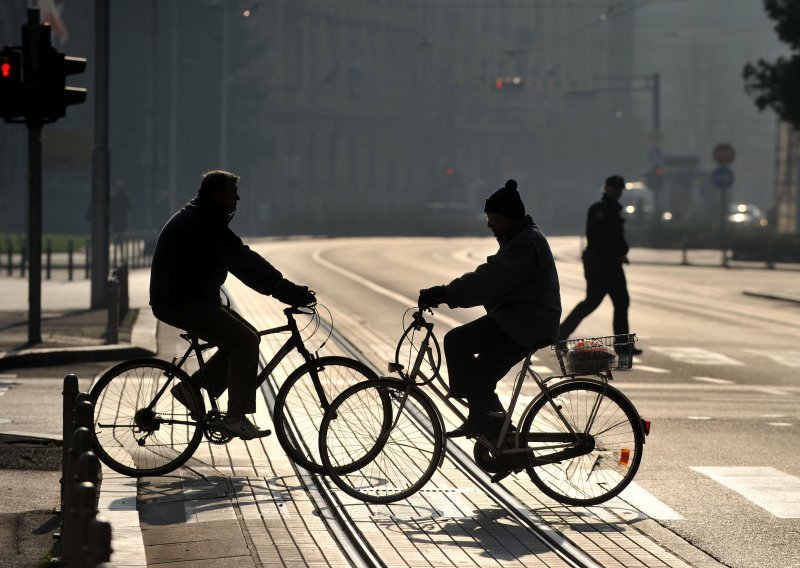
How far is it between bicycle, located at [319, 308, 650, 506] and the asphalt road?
324mm

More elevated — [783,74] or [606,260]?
[783,74]

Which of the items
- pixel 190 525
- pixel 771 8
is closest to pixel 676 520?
pixel 190 525

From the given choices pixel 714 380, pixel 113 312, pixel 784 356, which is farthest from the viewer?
pixel 784 356

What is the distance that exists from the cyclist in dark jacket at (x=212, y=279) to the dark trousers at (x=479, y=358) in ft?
2.79

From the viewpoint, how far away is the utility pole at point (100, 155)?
19.8 metres

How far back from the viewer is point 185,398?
829 cm

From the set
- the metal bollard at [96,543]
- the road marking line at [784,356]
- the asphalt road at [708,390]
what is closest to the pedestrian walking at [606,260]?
the asphalt road at [708,390]

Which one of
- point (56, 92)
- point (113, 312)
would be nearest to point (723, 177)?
point (113, 312)

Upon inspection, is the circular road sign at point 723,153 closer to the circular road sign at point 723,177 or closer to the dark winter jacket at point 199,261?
the circular road sign at point 723,177

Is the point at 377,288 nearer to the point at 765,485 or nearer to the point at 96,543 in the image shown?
the point at 765,485

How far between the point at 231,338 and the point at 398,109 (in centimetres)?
8836

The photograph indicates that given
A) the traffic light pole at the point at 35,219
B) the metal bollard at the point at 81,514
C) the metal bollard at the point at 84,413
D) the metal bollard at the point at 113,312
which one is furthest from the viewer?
the metal bollard at the point at 113,312

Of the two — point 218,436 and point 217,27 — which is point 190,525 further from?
point 217,27

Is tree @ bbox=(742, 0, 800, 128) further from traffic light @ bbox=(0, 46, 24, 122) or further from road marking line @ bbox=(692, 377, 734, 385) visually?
traffic light @ bbox=(0, 46, 24, 122)
